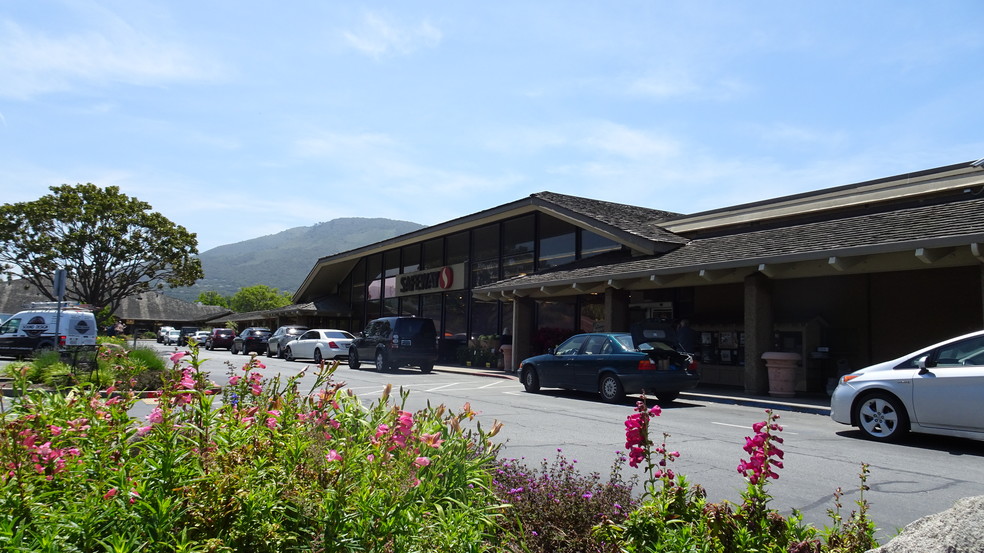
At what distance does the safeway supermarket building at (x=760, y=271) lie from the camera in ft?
49.6

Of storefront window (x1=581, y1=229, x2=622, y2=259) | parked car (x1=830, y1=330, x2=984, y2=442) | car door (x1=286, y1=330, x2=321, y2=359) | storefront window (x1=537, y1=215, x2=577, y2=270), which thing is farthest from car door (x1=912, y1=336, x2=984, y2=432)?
car door (x1=286, y1=330, x2=321, y2=359)

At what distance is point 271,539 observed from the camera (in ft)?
8.67

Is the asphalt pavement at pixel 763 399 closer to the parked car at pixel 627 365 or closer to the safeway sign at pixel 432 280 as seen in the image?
the parked car at pixel 627 365

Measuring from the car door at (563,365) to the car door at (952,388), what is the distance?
723cm

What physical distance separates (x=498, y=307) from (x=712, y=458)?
20012 millimetres

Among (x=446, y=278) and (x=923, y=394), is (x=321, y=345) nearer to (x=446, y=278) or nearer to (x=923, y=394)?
(x=446, y=278)

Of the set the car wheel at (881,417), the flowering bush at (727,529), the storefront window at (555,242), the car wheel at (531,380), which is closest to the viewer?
the flowering bush at (727,529)

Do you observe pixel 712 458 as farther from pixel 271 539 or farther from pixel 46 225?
pixel 46 225

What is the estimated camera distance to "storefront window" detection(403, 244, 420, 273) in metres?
35.3

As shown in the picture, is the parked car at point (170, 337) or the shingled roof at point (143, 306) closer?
the parked car at point (170, 337)

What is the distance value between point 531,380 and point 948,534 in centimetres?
1429

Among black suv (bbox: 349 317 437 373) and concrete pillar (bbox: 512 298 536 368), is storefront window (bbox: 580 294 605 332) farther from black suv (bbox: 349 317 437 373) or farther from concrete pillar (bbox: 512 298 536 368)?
black suv (bbox: 349 317 437 373)

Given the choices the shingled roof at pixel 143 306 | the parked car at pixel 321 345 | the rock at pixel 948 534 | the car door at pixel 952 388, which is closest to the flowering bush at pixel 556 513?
the rock at pixel 948 534

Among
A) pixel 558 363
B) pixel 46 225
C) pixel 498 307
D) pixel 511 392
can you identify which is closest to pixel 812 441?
pixel 558 363
